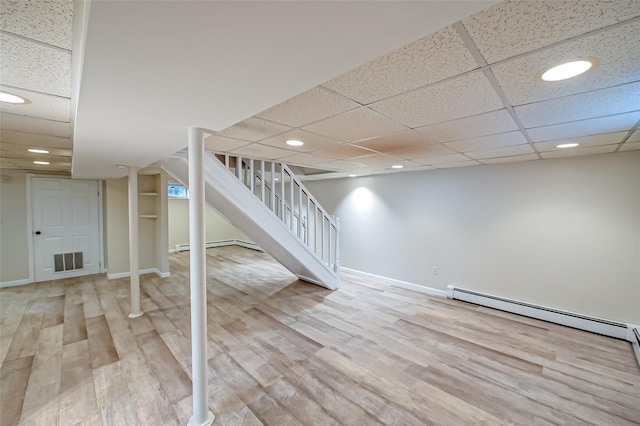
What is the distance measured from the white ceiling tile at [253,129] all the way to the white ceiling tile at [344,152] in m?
0.77

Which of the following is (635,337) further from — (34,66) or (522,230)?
(34,66)

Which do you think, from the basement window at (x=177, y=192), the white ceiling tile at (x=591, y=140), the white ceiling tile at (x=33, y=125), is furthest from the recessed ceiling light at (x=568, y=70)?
the basement window at (x=177, y=192)

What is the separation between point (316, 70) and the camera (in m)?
0.92

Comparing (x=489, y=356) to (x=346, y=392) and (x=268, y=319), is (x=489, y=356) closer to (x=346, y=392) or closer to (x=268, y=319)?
(x=346, y=392)

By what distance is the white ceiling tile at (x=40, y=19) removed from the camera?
0.78 m

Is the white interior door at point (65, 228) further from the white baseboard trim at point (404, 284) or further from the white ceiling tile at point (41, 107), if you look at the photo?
the white baseboard trim at point (404, 284)

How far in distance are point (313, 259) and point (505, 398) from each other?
283cm

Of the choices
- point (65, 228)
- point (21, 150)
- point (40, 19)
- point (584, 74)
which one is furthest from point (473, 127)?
point (65, 228)

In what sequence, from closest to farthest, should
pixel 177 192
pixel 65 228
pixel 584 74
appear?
pixel 584 74
pixel 65 228
pixel 177 192

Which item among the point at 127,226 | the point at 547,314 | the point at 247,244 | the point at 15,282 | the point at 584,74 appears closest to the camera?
the point at 584,74

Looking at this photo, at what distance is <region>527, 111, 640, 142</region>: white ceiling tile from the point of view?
183cm

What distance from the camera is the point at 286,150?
2.95m

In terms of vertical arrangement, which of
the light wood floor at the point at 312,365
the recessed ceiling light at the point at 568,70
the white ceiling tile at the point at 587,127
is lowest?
Answer: the light wood floor at the point at 312,365

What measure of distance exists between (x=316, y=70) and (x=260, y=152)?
→ 7.50 ft
